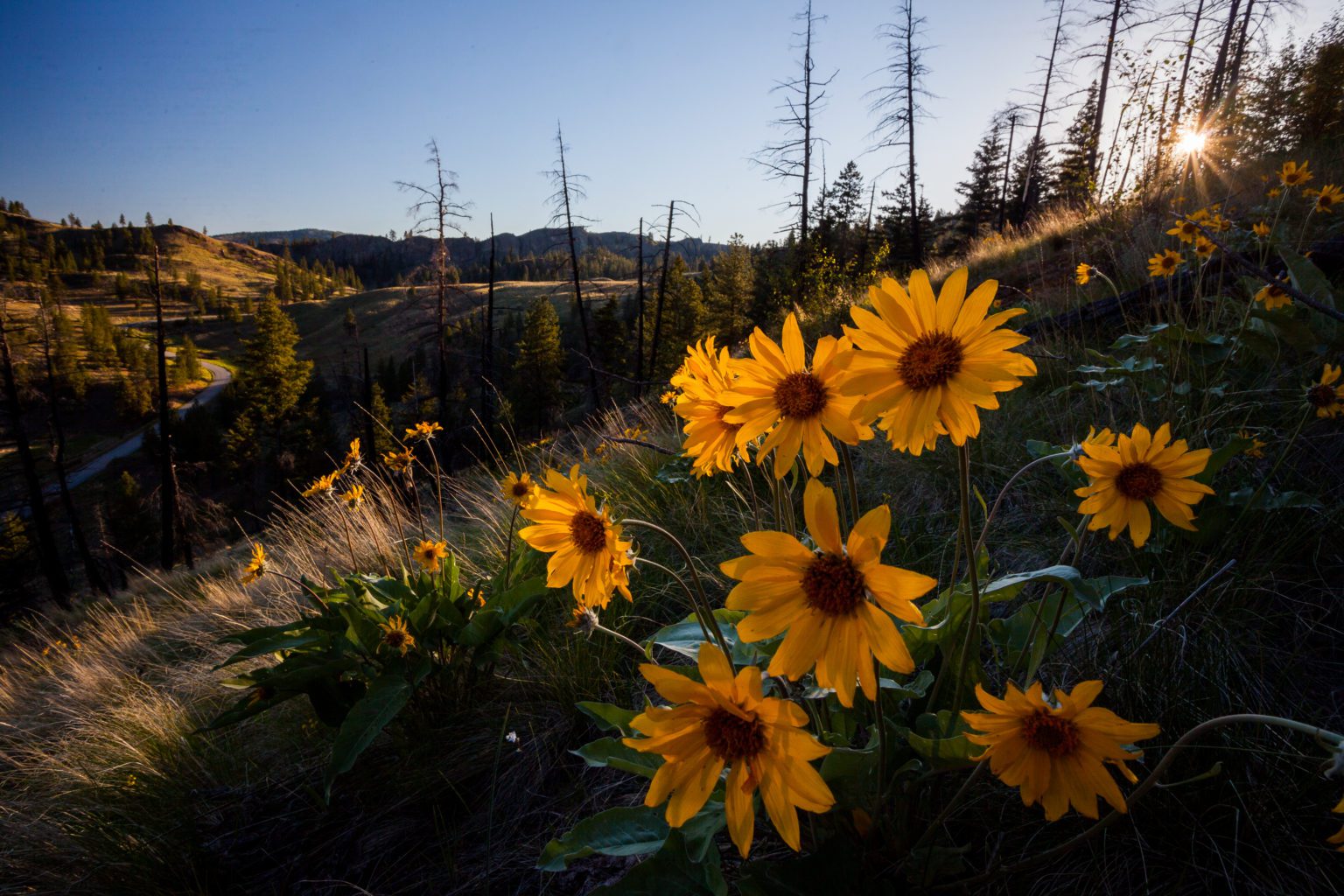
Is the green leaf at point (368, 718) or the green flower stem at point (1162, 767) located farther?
the green leaf at point (368, 718)

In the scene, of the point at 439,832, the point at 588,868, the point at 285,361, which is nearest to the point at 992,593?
the point at 588,868

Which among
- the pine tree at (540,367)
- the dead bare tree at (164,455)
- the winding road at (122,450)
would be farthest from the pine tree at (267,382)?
the dead bare tree at (164,455)

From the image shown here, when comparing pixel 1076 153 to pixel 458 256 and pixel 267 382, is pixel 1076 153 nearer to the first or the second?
pixel 267 382

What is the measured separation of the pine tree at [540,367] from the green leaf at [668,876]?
98.0ft

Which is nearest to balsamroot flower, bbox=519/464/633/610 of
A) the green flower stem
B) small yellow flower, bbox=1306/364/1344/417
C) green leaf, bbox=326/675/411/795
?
the green flower stem

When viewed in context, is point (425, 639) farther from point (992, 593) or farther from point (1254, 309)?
point (1254, 309)

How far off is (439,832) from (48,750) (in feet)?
10.1

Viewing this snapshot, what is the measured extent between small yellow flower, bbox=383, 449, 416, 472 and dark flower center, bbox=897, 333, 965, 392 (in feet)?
9.67

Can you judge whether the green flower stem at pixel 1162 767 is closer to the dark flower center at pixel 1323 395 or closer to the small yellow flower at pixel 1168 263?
the dark flower center at pixel 1323 395

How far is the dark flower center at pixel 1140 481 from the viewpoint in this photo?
112 cm

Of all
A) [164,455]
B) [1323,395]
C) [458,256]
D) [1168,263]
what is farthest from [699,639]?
[458,256]

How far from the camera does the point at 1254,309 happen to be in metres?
2.68

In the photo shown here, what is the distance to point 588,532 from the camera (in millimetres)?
1221

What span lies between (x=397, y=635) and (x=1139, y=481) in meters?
2.15
